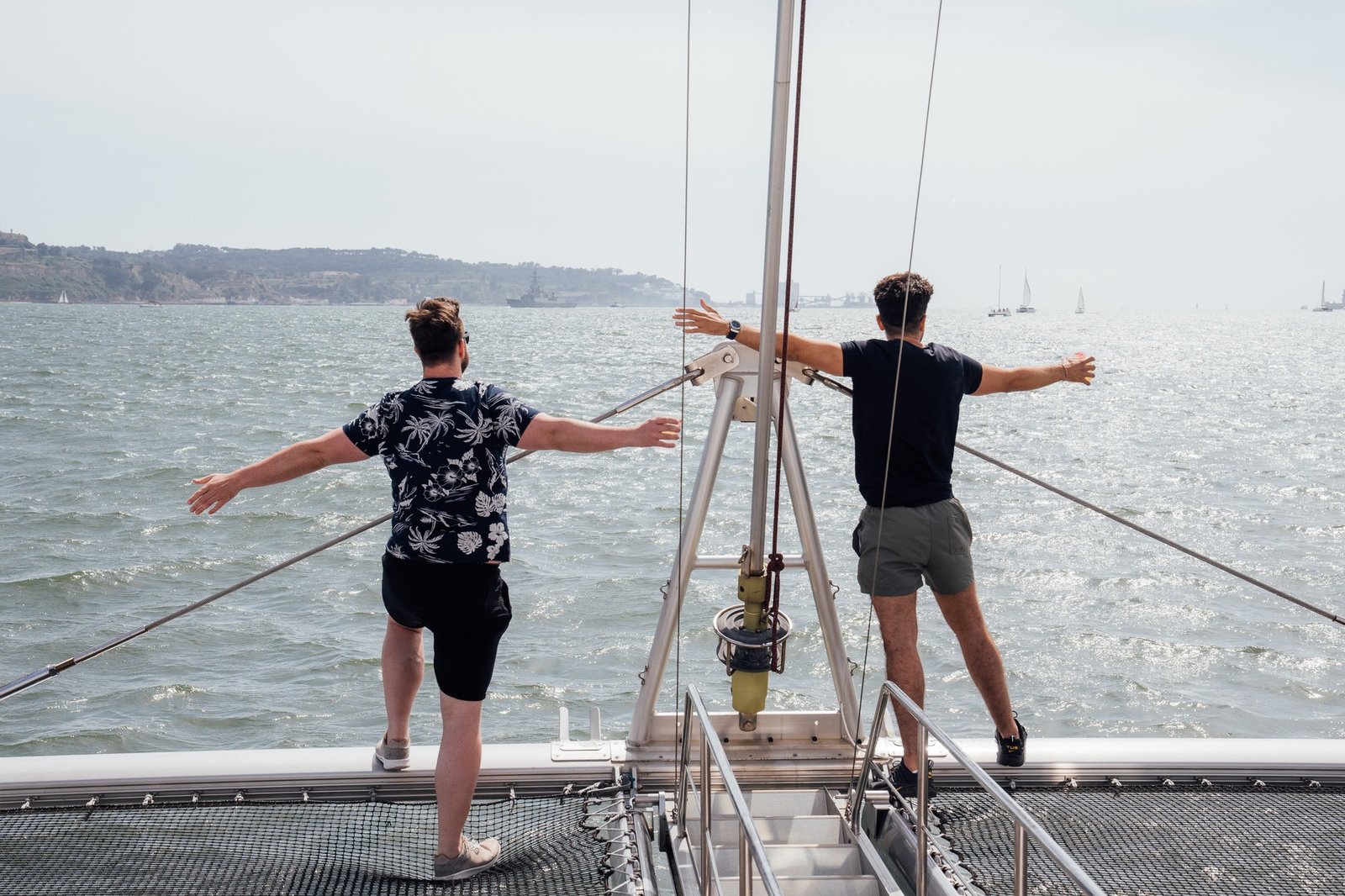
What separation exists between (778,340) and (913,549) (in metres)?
0.80

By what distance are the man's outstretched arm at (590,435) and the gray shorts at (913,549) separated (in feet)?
3.20

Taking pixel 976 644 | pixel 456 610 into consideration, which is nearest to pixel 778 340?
pixel 976 644

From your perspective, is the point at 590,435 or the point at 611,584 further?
the point at 611,584

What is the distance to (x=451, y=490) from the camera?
3.44 m

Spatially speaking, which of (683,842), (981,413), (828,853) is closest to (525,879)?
(683,842)

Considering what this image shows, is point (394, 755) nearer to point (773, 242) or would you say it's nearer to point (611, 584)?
point (773, 242)

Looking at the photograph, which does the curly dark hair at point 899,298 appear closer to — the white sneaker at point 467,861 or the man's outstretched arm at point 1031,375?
the man's outstretched arm at point 1031,375

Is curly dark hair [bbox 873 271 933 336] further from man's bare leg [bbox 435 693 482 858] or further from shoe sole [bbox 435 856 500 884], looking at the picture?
shoe sole [bbox 435 856 500 884]

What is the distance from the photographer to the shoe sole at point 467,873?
11.6 ft

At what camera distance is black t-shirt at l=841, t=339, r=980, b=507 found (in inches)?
157

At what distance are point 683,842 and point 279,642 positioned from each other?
7.07 metres

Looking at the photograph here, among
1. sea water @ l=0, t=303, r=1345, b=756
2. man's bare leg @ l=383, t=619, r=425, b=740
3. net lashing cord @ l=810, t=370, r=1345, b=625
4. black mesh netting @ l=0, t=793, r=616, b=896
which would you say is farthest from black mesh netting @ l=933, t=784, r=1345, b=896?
man's bare leg @ l=383, t=619, r=425, b=740

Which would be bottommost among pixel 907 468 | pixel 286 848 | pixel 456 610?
pixel 286 848

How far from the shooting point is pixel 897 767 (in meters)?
4.12
